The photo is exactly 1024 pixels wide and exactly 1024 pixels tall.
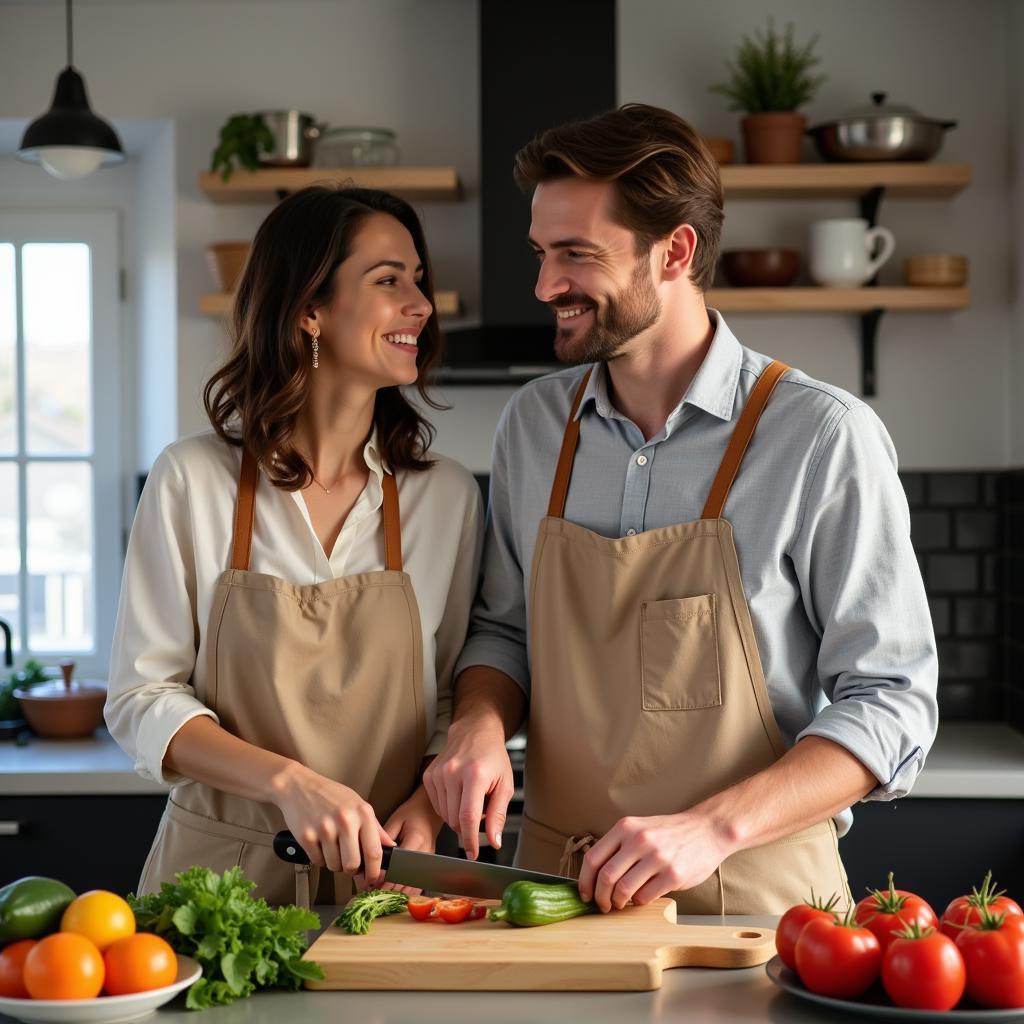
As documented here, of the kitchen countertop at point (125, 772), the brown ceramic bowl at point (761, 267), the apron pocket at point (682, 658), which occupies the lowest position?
the kitchen countertop at point (125, 772)

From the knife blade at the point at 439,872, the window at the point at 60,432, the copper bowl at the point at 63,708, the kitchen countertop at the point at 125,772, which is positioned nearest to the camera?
the knife blade at the point at 439,872

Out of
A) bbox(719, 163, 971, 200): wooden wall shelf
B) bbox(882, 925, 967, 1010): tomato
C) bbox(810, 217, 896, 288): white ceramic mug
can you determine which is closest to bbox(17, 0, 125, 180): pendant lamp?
bbox(719, 163, 971, 200): wooden wall shelf

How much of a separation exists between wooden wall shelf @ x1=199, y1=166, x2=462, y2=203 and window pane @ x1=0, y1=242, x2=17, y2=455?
0.81 meters

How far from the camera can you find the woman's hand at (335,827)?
1.57 m

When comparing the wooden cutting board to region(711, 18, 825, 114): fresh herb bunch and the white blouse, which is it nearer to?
the white blouse

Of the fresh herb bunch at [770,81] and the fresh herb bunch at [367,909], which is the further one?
the fresh herb bunch at [770,81]

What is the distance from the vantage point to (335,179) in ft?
11.2

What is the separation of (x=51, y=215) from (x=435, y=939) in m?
3.15

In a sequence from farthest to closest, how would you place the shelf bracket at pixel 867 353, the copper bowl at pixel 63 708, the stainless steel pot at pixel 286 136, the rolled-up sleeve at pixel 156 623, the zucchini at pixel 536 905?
the shelf bracket at pixel 867 353
the stainless steel pot at pixel 286 136
the copper bowl at pixel 63 708
the rolled-up sleeve at pixel 156 623
the zucchini at pixel 536 905

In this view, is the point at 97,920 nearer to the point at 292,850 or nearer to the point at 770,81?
the point at 292,850

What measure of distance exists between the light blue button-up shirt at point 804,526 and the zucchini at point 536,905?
355 mm

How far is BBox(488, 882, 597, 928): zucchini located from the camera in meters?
1.45

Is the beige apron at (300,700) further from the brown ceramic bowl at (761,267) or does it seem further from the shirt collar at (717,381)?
the brown ceramic bowl at (761,267)

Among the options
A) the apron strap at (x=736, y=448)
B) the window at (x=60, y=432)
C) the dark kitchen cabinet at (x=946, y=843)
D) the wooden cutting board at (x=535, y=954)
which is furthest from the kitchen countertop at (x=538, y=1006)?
the window at (x=60, y=432)
